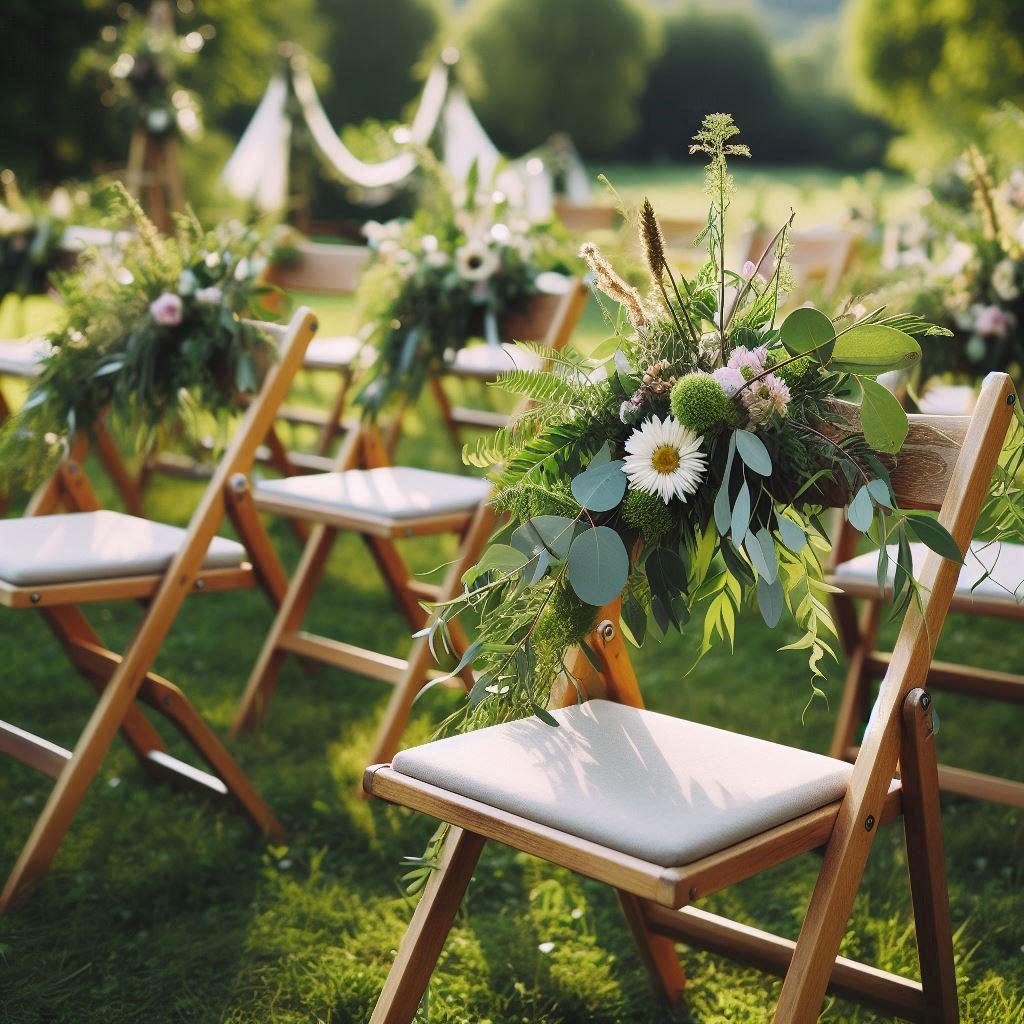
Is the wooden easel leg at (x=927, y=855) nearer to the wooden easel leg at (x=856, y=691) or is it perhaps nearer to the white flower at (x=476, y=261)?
the wooden easel leg at (x=856, y=691)

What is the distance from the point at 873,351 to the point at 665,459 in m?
0.30

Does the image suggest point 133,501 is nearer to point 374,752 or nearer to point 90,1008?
point 374,752

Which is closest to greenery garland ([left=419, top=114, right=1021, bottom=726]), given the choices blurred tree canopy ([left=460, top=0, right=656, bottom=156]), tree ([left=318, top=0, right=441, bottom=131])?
tree ([left=318, top=0, right=441, bottom=131])

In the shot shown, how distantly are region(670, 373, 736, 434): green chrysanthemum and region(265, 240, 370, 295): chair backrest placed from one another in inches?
110

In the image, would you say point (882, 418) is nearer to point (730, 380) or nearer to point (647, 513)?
point (730, 380)

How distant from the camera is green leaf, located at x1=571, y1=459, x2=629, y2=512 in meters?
1.70

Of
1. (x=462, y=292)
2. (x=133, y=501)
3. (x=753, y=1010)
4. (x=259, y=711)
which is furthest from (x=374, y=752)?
(x=133, y=501)

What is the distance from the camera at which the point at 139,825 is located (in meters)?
2.82

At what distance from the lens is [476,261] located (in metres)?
3.78

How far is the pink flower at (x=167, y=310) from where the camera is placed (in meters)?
2.96

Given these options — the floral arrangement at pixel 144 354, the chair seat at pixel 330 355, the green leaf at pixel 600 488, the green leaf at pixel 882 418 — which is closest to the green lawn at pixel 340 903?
the green leaf at pixel 600 488

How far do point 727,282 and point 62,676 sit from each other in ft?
8.20

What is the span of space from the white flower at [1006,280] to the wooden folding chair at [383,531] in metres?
1.15

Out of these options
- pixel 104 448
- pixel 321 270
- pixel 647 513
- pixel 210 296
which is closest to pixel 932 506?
pixel 647 513
